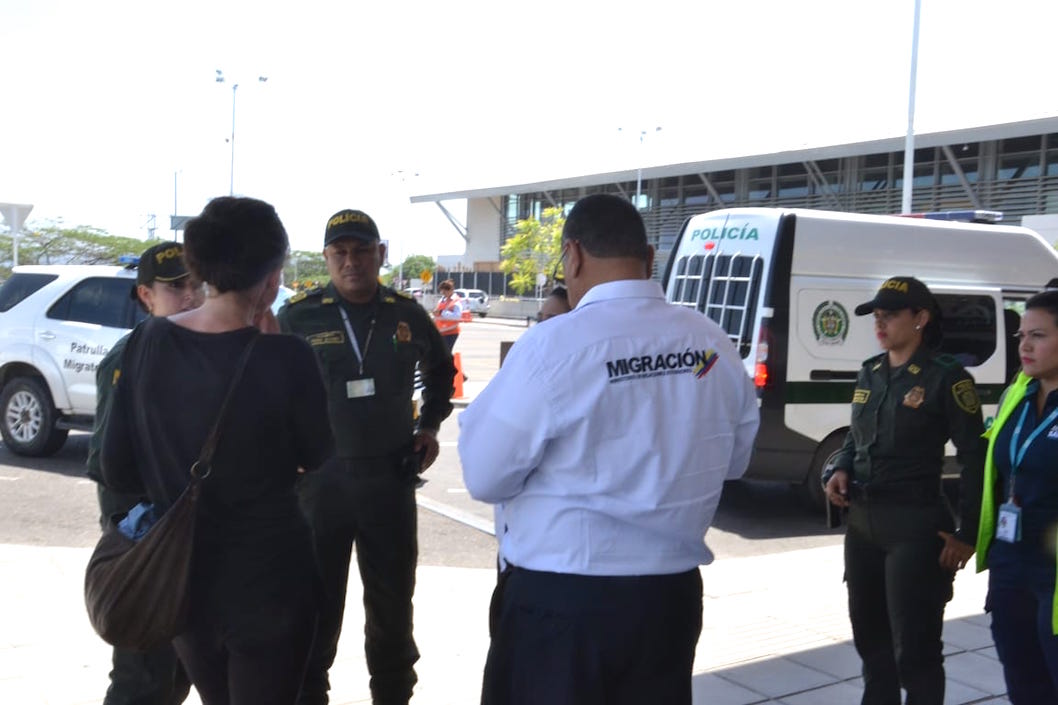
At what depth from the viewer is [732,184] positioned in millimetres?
48000

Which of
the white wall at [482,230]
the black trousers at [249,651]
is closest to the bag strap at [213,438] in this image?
the black trousers at [249,651]

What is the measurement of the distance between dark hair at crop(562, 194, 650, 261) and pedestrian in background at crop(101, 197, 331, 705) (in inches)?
29.5

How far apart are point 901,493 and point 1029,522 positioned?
1.69 ft

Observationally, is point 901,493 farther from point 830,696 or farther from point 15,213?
point 15,213

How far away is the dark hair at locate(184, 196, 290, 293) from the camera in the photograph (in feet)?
8.55

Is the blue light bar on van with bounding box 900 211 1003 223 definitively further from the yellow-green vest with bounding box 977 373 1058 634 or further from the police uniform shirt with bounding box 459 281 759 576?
the police uniform shirt with bounding box 459 281 759 576

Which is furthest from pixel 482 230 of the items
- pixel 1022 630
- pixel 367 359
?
pixel 1022 630

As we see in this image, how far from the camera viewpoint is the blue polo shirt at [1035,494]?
347 cm

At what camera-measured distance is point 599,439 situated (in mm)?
2439

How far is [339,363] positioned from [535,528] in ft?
5.82

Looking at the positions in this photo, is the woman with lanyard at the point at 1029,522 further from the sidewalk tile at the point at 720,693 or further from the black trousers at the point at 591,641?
the black trousers at the point at 591,641

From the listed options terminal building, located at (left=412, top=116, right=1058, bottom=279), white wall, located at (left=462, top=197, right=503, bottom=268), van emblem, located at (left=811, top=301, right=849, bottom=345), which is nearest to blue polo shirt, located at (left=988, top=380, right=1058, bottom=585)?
van emblem, located at (left=811, top=301, right=849, bottom=345)

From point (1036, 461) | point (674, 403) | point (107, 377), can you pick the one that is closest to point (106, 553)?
point (107, 377)

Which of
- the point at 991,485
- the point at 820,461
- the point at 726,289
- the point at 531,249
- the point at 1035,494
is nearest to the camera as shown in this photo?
the point at 1035,494
